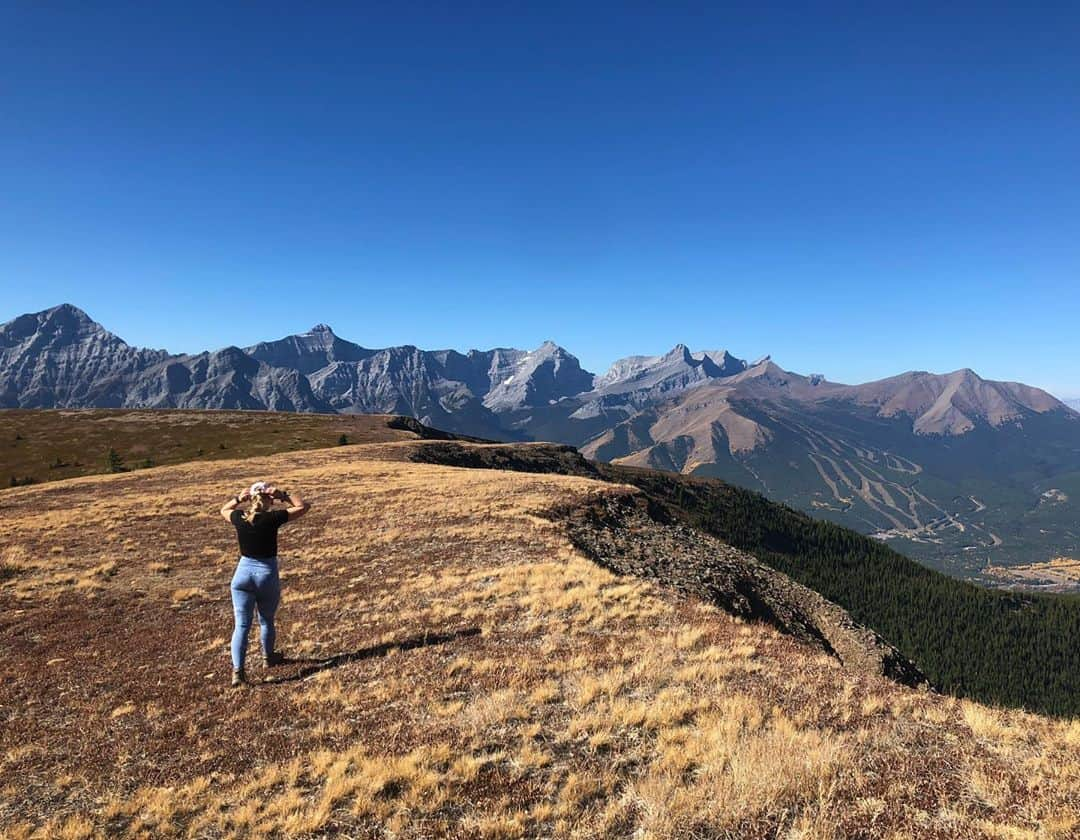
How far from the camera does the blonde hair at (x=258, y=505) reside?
44.7 feet

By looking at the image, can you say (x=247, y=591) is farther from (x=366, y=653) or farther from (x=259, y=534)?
(x=366, y=653)

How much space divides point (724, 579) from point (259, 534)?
64.9 ft

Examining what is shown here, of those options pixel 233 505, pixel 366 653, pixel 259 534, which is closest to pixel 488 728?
pixel 366 653

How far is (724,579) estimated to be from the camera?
2505 cm

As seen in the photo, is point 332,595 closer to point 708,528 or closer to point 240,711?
point 240,711

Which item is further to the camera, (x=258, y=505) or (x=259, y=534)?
(x=258, y=505)

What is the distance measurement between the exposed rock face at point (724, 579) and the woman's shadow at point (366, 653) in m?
9.22

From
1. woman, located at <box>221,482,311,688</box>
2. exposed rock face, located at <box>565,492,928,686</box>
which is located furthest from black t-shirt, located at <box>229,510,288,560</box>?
exposed rock face, located at <box>565,492,928,686</box>

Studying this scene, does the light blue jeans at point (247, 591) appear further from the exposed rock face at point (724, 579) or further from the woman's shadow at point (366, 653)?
the exposed rock face at point (724, 579)

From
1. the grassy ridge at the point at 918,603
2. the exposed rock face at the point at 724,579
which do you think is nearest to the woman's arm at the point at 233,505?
the exposed rock face at the point at 724,579

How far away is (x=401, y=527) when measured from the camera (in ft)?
105

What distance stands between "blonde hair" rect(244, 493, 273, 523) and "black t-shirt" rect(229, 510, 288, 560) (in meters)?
0.11

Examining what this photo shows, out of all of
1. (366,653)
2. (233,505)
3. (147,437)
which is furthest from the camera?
(147,437)

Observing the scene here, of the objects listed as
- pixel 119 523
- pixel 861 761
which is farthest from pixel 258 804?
pixel 119 523
